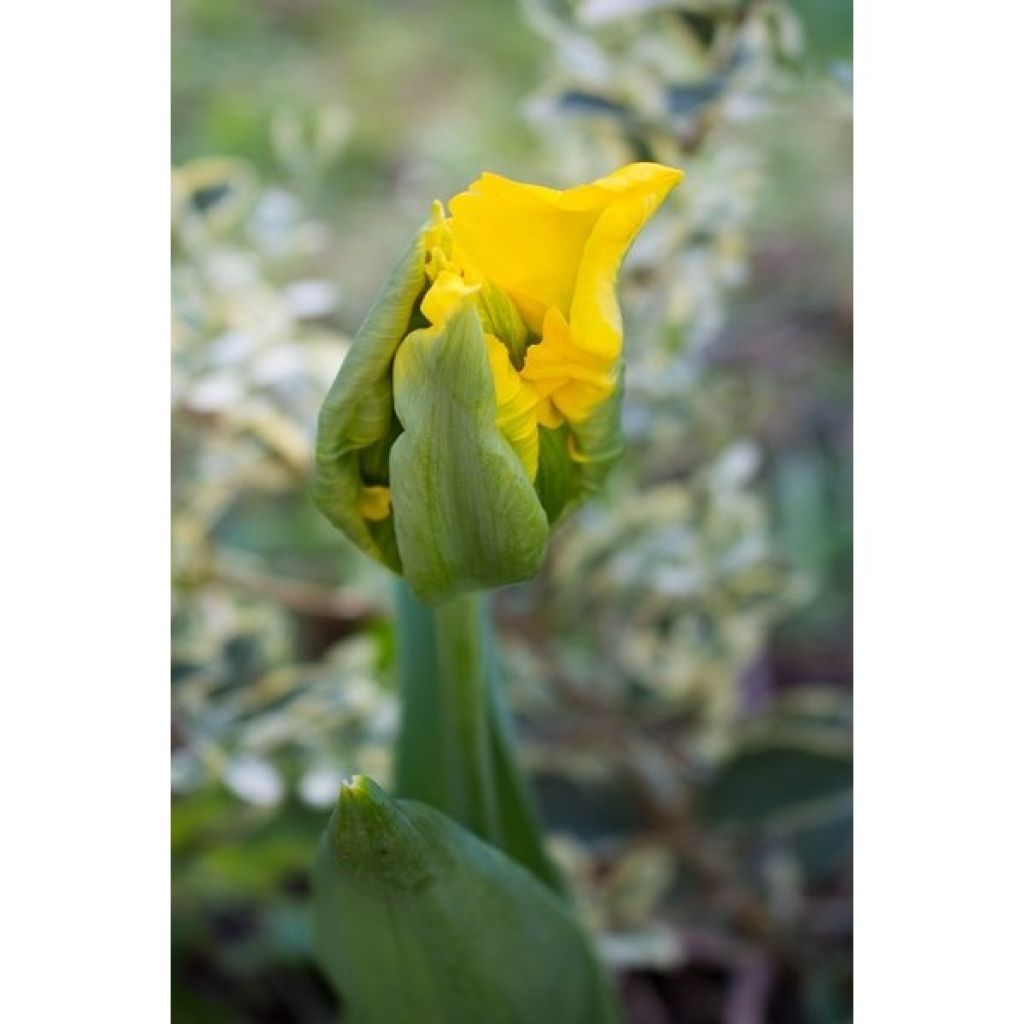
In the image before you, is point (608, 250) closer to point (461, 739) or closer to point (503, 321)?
point (503, 321)

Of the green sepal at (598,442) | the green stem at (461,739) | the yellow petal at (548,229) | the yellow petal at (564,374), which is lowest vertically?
the green stem at (461,739)

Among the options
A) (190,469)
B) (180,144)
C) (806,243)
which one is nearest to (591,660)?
(190,469)

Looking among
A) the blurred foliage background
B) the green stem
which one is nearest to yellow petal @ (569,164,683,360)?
the green stem

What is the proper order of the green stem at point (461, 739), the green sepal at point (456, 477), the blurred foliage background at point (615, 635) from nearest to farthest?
the green sepal at point (456, 477) → the green stem at point (461, 739) → the blurred foliage background at point (615, 635)

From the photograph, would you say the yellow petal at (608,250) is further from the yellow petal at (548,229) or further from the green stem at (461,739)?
the green stem at (461,739)

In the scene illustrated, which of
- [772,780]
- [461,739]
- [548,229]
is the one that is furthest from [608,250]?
[772,780]

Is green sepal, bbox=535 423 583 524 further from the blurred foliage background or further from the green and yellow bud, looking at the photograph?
the blurred foliage background

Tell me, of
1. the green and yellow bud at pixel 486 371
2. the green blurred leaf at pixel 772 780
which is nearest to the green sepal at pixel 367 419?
the green and yellow bud at pixel 486 371
